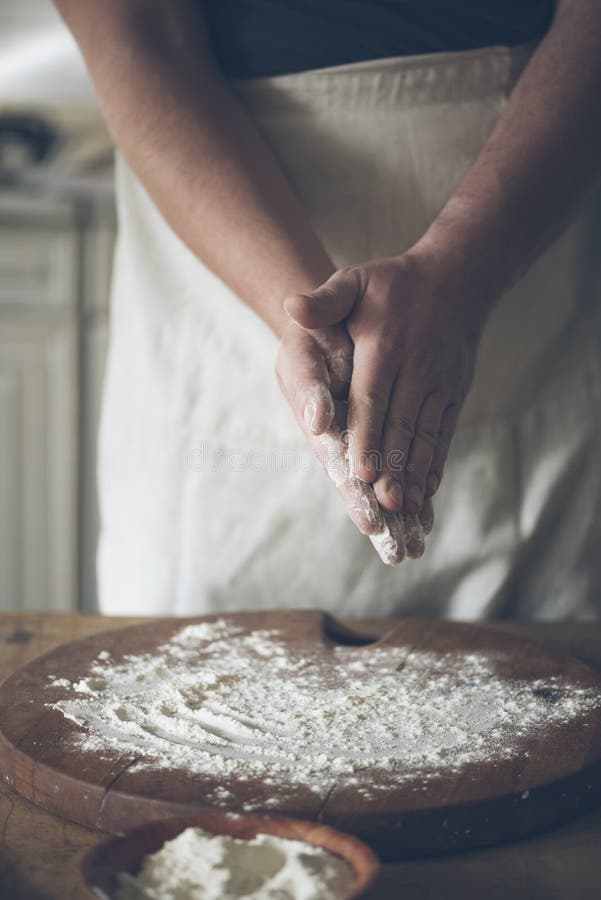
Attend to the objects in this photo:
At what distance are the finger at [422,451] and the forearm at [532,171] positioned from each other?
0.35 feet

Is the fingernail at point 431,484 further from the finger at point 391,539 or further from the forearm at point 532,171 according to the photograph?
the forearm at point 532,171

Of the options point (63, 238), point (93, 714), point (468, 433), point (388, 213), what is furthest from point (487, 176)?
point (63, 238)

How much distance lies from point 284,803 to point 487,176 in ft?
1.84

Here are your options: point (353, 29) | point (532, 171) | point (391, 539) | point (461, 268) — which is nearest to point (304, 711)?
point (391, 539)

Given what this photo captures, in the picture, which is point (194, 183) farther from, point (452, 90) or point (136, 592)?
point (136, 592)

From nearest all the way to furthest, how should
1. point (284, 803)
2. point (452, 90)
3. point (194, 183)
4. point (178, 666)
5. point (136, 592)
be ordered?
point (284, 803) → point (178, 666) → point (194, 183) → point (452, 90) → point (136, 592)

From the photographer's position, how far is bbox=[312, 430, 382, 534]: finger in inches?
28.7

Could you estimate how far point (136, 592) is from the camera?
1163 mm

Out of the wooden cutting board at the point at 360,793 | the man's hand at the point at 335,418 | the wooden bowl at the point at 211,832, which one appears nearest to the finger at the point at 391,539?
the man's hand at the point at 335,418

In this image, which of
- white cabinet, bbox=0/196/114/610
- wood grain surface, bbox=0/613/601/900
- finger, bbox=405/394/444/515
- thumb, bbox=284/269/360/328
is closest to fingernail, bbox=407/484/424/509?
finger, bbox=405/394/444/515

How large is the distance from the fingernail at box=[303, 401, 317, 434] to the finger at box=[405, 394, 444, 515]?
8 cm

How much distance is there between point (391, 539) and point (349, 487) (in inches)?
1.9

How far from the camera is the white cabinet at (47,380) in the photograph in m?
2.43

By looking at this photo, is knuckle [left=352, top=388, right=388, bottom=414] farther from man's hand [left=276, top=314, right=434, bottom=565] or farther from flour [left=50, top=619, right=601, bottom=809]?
flour [left=50, top=619, right=601, bottom=809]
